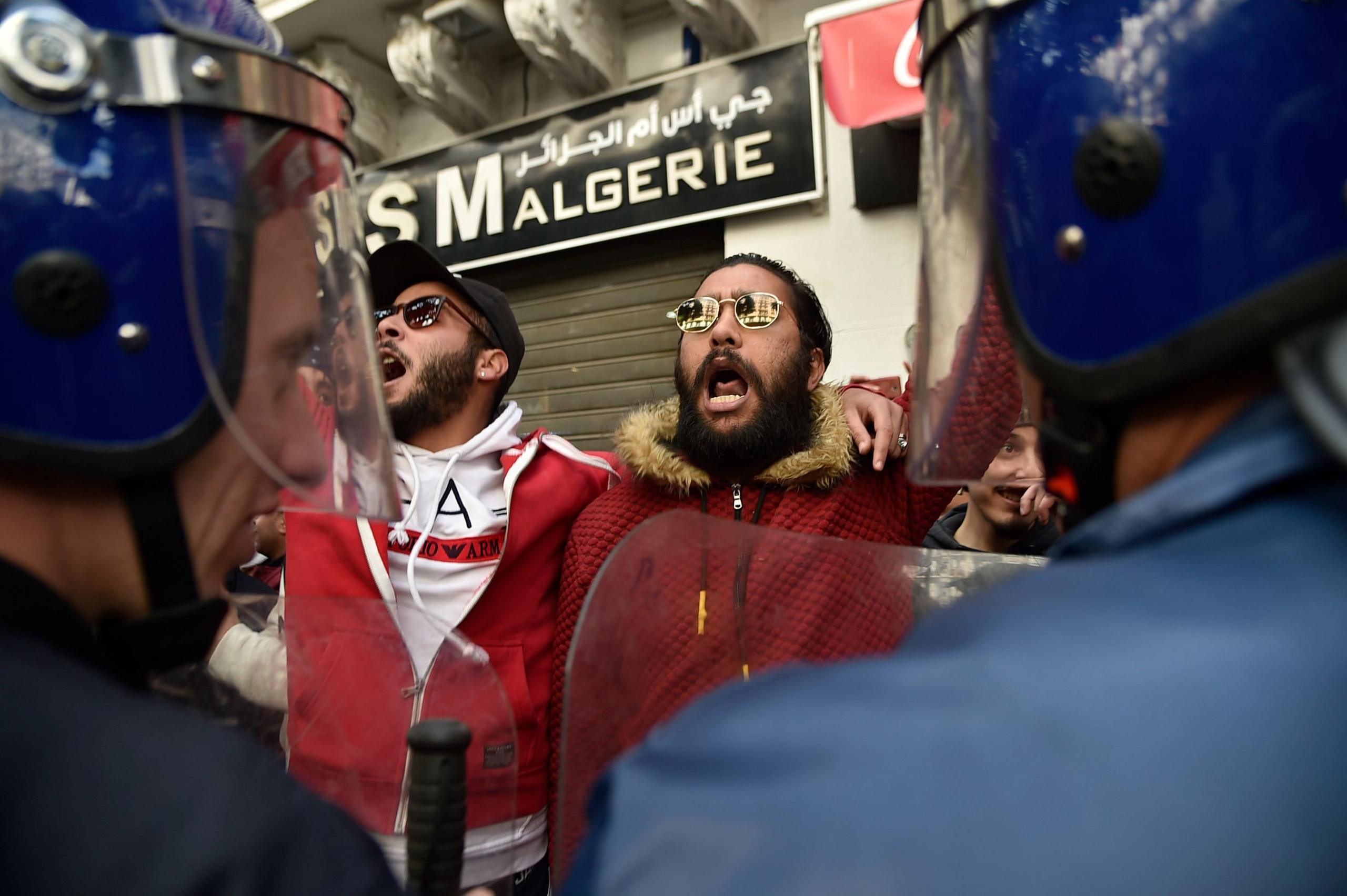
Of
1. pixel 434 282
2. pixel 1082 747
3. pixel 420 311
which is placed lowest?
pixel 1082 747

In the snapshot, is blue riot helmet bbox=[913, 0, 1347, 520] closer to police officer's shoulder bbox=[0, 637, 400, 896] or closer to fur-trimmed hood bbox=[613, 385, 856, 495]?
police officer's shoulder bbox=[0, 637, 400, 896]

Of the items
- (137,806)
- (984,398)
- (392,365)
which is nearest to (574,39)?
(392,365)

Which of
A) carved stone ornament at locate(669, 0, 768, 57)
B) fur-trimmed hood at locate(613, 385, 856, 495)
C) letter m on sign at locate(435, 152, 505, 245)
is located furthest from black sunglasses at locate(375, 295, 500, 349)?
letter m on sign at locate(435, 152, 505, 245)

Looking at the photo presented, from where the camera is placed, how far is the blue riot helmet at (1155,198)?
0.74 m

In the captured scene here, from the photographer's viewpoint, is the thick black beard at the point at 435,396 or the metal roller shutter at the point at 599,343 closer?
the thick black beard at the point at 435,396

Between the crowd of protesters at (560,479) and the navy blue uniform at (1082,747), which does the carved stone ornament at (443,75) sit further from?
the navy blue uniform at (1082,747)

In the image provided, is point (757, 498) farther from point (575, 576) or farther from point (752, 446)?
point (575, 576)

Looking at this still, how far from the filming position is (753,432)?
7.92ft

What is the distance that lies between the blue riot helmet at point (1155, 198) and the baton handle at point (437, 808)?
84cm

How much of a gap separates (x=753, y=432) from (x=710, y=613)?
4.03 feet

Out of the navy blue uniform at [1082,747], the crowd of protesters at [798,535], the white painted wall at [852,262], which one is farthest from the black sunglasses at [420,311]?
the white painted wall at [852,262]

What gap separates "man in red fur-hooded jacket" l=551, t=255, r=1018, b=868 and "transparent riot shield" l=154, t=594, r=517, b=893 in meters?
0.44

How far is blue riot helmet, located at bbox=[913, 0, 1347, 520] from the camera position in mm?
736

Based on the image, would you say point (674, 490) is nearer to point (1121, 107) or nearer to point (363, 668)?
point (363, 668)
